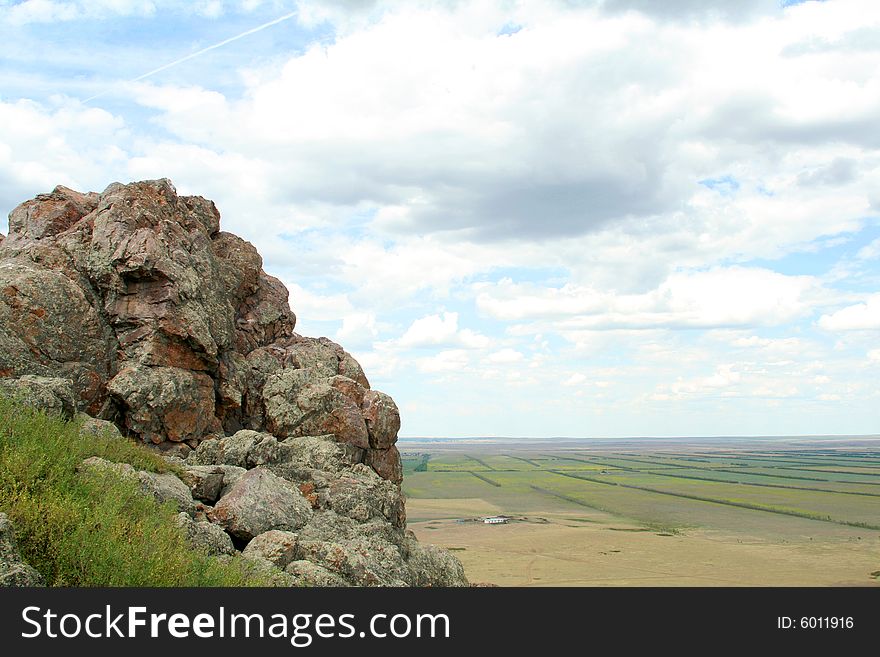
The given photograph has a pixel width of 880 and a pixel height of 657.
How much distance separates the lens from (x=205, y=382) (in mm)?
23016

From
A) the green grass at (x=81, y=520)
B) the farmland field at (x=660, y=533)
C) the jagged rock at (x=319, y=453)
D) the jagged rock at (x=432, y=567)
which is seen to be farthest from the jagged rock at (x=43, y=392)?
the farmland field at (x=660, y=533)

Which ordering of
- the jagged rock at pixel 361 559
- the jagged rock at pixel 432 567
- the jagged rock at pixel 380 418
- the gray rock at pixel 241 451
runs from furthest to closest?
the jagged rock at pixel 380 418, the gray rock at pixel 241 451, the jagged rock at pixel 432 567, the jagged rock at pixel 361 559

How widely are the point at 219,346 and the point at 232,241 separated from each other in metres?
6.14

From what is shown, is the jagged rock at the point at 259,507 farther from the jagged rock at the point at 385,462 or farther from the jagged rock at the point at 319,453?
the jagged rock at the point at 385,462

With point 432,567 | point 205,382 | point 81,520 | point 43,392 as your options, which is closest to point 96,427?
point 43,392

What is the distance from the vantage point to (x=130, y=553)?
10.7 m

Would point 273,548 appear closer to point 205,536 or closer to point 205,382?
point 205,536

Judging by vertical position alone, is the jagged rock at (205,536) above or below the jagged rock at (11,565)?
below

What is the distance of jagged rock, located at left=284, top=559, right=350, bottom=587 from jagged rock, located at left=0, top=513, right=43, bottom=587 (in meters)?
6.13

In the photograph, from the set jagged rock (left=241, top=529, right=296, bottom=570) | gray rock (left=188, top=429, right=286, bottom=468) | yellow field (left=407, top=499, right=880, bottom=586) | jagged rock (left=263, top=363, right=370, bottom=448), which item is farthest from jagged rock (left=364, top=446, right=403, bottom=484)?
yellow field (left=407, top=499, right=880, bottom=586)

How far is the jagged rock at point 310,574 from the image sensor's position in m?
14.8

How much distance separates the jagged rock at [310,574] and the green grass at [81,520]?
1.33 meters

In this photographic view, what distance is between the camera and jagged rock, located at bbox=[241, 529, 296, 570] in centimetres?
1523
